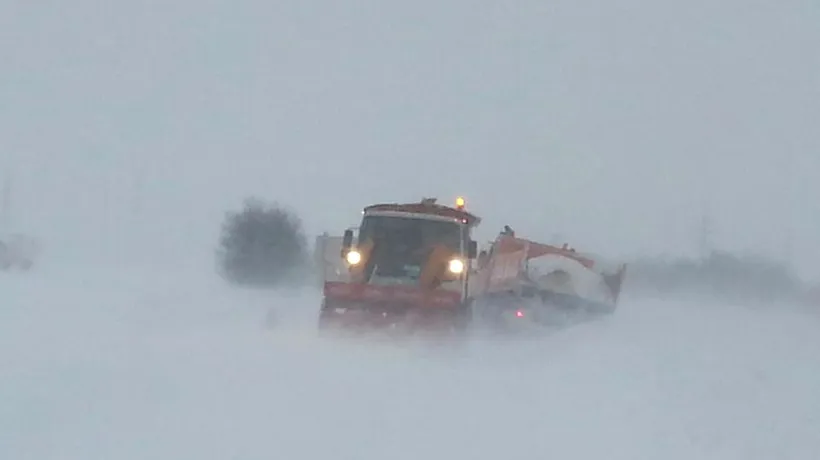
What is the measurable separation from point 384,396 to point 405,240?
8043mm

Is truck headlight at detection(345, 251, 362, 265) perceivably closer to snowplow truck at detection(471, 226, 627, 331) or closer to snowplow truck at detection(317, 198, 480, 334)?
snowplow truck at detection(317, 198, 480, 334)

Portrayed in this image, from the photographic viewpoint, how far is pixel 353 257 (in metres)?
20.3

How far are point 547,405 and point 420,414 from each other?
1696mm

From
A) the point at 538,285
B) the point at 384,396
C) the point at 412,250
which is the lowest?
the point at 384,396

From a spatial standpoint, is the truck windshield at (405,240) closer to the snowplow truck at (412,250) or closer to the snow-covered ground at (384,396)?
the snowplow truck at (412,250)

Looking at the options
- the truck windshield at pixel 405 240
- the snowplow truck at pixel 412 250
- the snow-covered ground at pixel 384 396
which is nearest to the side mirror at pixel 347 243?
the snowplow truck at pixel 412 250

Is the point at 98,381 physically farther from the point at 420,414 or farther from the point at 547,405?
the point at 547,405

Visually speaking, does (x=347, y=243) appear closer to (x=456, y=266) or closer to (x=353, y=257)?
(x=353, y=257)

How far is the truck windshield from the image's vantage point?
20234mm

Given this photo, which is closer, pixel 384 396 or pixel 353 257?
pixel 384 396

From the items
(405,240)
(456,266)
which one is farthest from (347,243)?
(456,266)

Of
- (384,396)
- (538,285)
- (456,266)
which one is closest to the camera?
(384,396)

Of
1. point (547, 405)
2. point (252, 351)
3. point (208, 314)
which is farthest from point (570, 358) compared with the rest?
point (208, 314)

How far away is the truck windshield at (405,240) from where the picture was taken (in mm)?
20234
